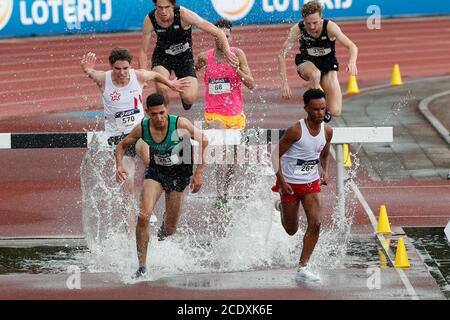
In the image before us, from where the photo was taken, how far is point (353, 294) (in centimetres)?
1191

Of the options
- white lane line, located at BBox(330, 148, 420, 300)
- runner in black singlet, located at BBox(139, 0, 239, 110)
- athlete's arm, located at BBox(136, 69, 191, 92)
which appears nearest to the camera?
white lane line, located at BBox(330, 148, 420, 300)

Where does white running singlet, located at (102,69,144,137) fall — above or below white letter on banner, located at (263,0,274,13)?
below

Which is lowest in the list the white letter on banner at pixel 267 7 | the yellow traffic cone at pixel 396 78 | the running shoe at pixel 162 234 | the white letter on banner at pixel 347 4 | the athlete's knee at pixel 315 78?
the running shoe at pixel 162 234

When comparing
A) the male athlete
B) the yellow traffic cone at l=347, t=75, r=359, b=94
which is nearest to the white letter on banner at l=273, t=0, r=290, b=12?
the yellow traffic cone at l=347, t=75, r=359, b=94

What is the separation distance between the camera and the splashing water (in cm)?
1330

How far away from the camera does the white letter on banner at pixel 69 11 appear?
32456 mm

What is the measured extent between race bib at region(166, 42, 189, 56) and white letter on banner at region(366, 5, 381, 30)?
21.0m

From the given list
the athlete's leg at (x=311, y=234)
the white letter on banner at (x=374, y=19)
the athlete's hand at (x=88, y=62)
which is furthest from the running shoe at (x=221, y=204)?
the white letter on banner at (x=374, y=19)

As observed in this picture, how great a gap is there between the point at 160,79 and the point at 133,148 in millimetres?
786

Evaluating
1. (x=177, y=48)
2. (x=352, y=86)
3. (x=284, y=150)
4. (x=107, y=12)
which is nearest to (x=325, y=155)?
(x=284, y=150)

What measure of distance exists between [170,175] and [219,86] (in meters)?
3.06

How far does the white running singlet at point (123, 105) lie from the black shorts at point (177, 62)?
1170mm

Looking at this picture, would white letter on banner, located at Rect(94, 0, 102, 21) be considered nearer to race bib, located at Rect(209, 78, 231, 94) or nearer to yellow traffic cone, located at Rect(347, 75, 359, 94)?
yellow traffic cone, located at Rect(347, 75, 359, 94)

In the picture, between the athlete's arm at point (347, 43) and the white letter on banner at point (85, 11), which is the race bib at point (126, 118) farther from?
the white letter on banner at point (85, 11)
